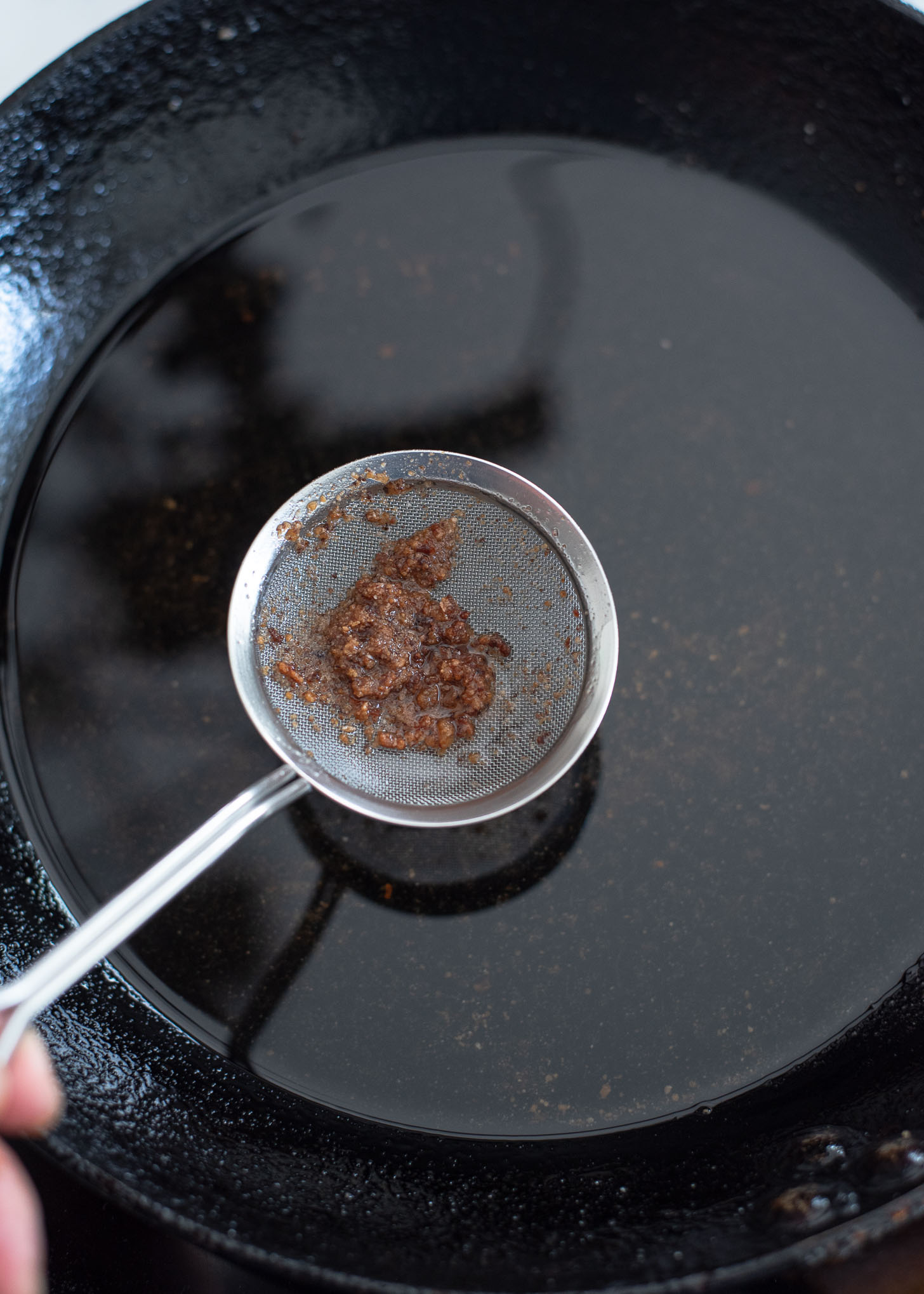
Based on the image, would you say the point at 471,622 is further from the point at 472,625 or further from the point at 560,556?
→ the point at 560,556

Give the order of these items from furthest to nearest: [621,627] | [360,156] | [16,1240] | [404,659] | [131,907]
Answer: [360,156], [621,627], [404,659], [131,907], [16,1240]

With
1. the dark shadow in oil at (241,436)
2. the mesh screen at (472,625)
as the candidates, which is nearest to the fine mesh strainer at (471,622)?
the mesh screen at (472,625)

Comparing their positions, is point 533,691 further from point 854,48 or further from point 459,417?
point 854,48

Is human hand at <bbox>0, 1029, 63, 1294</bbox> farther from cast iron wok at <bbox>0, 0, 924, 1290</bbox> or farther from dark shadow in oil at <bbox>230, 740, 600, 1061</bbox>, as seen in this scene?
→ dark shadow in oil at <bbox>230, 740, 600, 1061</bbox>

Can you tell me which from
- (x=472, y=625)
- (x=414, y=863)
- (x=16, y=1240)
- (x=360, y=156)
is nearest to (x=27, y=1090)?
(x=16, y=1240)

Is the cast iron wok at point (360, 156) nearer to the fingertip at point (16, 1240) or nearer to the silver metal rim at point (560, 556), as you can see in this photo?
the fingertip at point (16, 1240)

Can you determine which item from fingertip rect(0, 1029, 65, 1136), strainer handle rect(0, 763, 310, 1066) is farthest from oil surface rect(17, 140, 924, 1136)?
fingertip rect(0, 1029, 65, 1136)
